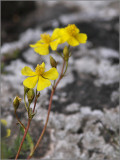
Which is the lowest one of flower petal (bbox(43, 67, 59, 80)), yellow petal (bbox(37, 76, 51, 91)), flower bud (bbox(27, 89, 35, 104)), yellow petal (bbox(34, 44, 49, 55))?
flower bud (bbox(27, 89, 35, 104))

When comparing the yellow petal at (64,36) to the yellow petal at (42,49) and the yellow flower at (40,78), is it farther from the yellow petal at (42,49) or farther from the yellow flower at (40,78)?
the yellow flower at (40,78)

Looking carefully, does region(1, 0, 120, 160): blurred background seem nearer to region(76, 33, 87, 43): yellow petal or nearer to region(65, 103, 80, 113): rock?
region(65, 103, 80, 113): rock

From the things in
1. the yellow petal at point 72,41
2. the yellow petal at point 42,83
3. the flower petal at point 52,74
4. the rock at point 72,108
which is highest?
the yellow petal at point 72,41

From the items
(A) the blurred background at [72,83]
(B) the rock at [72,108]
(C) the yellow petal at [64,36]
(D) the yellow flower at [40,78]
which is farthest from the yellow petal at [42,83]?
(B) the rock at [72,108]

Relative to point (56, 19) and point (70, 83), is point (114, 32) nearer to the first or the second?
point (56, 19)

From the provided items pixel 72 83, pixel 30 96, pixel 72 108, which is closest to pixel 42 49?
pixel 30 96

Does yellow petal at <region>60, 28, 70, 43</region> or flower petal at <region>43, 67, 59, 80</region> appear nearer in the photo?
flower petal at <region>43, 67, 59, 80</region>

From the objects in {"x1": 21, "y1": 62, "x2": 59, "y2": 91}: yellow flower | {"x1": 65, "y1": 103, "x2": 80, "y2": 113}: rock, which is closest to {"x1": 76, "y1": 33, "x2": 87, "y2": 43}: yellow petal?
{"x1": 21, "y1": 62, "x2": 59, "y2": 91}: yellow flower

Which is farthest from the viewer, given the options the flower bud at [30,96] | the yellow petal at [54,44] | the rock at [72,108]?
the rock at [72,108]
